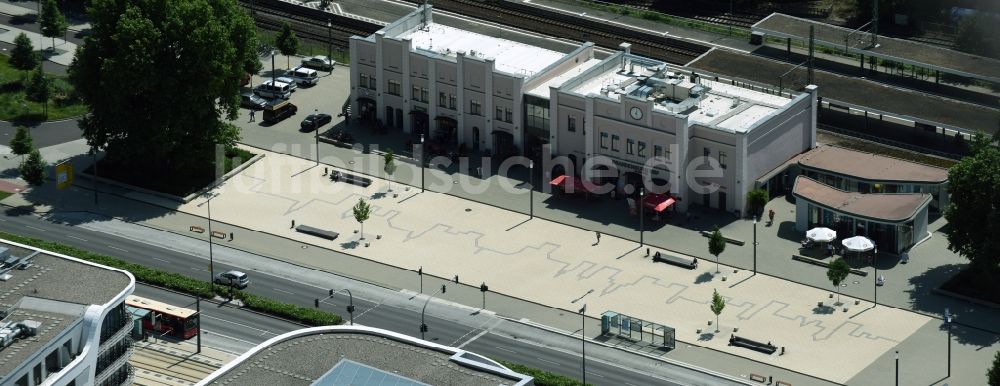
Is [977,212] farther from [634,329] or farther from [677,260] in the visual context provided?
[634,329]

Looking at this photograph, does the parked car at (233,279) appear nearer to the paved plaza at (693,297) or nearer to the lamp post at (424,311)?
the paved plaza at (693,297)

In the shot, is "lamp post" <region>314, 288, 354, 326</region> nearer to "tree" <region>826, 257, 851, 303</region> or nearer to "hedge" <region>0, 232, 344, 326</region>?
"hedge" <region>0, 232, 344, 326</region>

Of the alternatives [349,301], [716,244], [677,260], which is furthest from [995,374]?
[349,301]

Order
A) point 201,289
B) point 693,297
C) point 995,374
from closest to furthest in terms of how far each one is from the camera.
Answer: point 995,374 → point 693,297 → point 201,289

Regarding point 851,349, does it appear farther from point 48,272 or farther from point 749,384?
point 48,272

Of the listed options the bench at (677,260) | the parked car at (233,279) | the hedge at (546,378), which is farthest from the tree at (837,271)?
the parked car at (233,279)

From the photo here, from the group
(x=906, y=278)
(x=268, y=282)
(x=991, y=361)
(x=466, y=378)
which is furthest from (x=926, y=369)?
(x=268, y=282)
